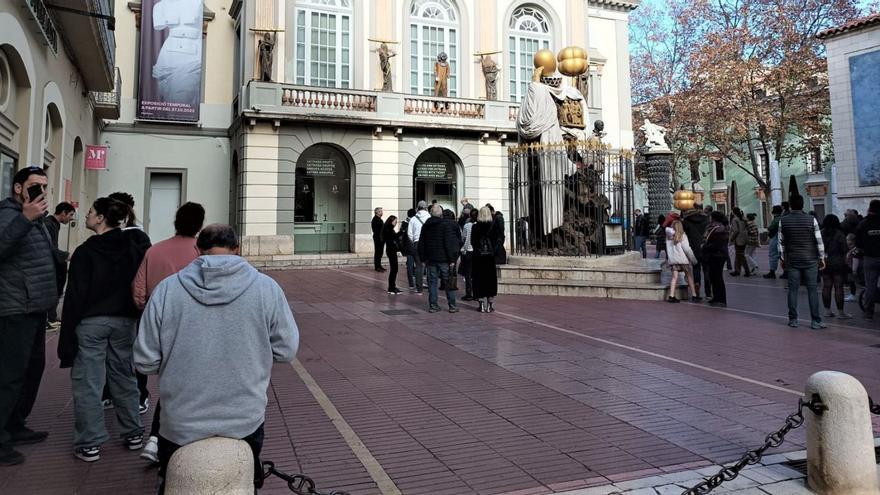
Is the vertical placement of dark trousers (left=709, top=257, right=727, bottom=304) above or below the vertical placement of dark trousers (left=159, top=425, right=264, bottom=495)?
above

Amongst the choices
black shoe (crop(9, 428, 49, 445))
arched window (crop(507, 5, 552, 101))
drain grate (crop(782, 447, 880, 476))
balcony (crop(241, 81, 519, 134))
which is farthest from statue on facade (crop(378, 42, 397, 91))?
drain grate (crop(782, 447, 880, 476))

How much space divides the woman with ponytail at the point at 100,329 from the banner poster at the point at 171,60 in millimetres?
21171

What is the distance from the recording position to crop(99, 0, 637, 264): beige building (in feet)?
69.1

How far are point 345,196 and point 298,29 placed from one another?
22.1ft

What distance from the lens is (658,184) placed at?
2281 cm

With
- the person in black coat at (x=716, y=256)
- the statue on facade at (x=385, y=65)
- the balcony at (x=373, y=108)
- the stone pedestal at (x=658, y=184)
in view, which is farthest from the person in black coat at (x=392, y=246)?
the stone pedestal at (x=658, y=184)

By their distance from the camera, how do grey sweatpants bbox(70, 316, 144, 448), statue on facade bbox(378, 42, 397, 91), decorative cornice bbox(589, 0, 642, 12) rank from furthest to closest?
decorative cornice bbox(589, 0, 642, 12)
statue on facade bbox(378, 42, 397, 91)
grey sweatpants bbox(70, 316, 144, 448)

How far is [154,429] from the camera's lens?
366 cm

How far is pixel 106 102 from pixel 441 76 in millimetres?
12421

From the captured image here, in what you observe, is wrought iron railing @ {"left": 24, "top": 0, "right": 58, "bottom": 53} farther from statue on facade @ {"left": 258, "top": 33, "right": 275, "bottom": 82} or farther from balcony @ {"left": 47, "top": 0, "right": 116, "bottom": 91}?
statue on facade @ {"left": 258, "top": 33, "right": 275, "bottom": 82}

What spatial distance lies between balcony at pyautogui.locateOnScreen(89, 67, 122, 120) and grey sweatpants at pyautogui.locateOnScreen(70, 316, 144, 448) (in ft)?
58.6

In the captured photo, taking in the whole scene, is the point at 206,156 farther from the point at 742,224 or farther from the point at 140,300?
the point at 140,300

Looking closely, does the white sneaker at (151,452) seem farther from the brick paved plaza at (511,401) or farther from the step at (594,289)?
the step at (594,289)

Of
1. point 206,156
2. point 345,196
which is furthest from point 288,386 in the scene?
point 206,156
